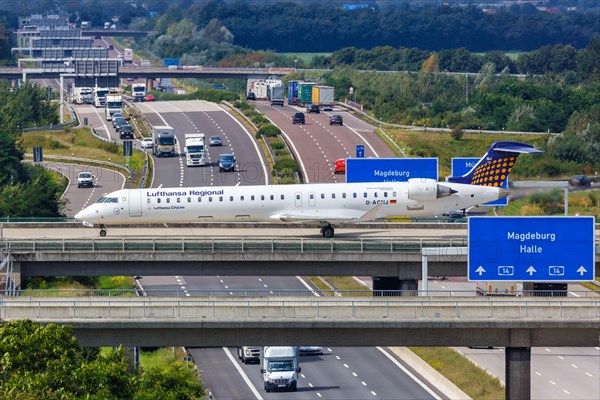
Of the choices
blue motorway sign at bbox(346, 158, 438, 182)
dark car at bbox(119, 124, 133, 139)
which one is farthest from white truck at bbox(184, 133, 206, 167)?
blue motorway sign at bbox(346, 158, 438, 182)

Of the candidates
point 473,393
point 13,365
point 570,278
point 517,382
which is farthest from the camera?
point 473,393

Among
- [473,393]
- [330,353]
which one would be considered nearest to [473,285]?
[330,353]

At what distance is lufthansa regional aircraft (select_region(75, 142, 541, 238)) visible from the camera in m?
97.4

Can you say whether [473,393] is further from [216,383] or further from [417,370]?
[216,383]

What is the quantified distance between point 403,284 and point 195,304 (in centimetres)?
2681

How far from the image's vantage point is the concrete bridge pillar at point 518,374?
69.3 m

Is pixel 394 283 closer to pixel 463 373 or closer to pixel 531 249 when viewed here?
pixel 463 373

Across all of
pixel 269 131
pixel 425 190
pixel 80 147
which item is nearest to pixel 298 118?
pixel 269 131

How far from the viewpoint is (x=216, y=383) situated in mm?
96375

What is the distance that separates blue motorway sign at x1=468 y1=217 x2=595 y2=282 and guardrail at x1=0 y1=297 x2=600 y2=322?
9611 millimetres

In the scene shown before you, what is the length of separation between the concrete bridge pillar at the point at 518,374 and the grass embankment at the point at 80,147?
91836 millimetres

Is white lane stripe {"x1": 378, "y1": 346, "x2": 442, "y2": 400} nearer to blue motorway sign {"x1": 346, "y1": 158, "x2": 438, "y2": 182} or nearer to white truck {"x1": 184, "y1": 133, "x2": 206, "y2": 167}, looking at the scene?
blue motorway sign {"x1": 346, "y1": 158, "x2": 438, "y2": 182}

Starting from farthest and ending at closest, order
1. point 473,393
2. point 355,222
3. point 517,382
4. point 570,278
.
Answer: point 355,222 < point 473,393 < point 570,278 < point 517,382

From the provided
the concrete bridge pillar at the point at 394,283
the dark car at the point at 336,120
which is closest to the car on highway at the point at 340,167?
the dark car at the point at 336,120
